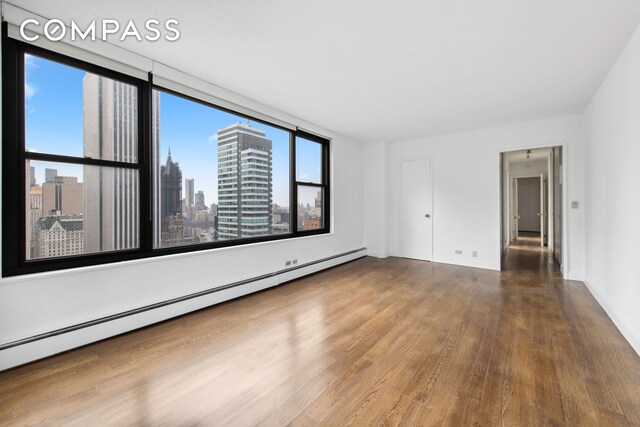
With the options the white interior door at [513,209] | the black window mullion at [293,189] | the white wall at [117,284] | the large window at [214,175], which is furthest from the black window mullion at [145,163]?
the white interior door at [513,209]

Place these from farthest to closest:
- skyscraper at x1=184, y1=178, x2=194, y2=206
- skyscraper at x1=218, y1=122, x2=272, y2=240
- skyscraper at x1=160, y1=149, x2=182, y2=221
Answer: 1. skyscraper at x1=218, y1=122, x2=272, y2=240
2. skyscraper at x1=184, y1=178, x2=194, y2=206
3. skyscraper at x1=160, y1=149, x2=182, y2=221

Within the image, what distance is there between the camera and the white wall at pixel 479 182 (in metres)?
4.45

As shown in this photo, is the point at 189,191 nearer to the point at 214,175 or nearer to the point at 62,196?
the point at 214,175

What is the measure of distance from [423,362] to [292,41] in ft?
9.22

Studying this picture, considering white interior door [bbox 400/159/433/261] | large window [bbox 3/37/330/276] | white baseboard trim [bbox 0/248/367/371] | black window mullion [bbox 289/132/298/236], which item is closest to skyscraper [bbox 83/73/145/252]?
large window [bbox 3/37/330/276]

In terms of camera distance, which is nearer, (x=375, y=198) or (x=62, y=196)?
(x=62, y=196)

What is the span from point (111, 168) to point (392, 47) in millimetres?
2788

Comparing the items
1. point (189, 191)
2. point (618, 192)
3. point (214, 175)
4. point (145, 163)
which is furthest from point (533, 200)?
point (145, 163)

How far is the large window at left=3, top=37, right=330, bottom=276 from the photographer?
7.15 feet

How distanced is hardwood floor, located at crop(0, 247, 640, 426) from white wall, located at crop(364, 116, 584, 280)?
6.37 ft

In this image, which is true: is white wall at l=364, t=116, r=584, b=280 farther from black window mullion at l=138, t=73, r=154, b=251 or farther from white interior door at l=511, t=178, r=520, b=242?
white interior door at l=511, t=178, r=520, b=242

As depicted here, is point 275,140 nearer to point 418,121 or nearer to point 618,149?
point 418,121

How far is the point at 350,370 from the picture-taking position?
2.05m

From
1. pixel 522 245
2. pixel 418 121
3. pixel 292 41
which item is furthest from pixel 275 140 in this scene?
pixel 522 245
